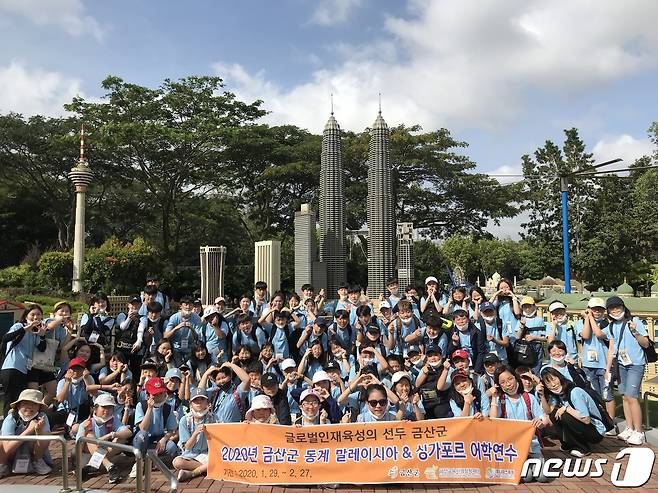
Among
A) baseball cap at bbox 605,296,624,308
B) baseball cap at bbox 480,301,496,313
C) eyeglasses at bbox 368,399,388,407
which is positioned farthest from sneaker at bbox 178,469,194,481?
baseball cap at bbox 605,296,624,308

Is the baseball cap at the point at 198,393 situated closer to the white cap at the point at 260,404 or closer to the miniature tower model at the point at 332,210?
the white cap at the point at 260,404

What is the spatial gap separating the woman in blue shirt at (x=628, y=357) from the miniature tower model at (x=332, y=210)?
14.2 m

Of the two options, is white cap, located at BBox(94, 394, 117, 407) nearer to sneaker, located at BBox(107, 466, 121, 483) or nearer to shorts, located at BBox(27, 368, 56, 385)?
sneaker, located at BBox(107, 466, 121, 483)

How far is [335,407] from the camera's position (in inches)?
230

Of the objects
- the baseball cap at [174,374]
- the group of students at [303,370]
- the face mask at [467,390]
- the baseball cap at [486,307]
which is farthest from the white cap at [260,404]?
the baseball cap at [486,307]

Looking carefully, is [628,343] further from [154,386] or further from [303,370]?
[154,386]

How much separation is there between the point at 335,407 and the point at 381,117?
51.2 ft

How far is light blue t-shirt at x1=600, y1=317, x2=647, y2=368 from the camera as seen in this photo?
619 centimetres

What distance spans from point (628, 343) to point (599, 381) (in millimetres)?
656

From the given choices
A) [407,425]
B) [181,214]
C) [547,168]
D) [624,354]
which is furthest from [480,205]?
[407,425]

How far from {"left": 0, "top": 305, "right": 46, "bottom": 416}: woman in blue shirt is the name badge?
1.67m

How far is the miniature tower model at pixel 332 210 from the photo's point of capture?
→ 20.4m

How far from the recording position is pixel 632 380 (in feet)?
20.4

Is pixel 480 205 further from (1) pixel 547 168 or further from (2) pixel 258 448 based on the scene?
(2) pixel 258 448
